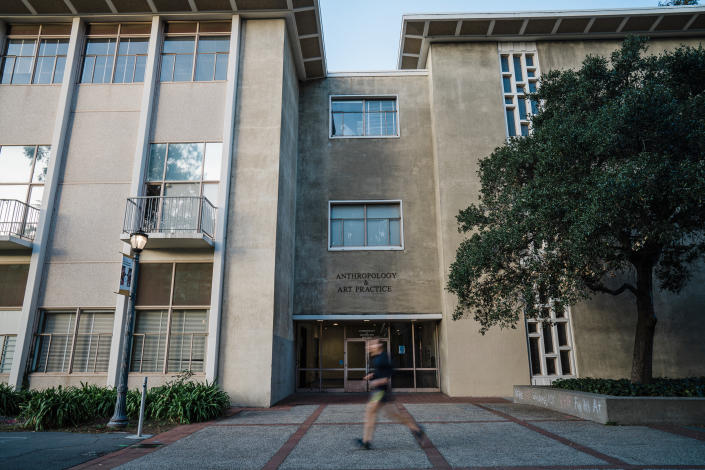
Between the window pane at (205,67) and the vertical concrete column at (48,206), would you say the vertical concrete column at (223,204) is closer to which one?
the window pane at (205,67)

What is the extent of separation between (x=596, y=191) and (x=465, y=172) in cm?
728

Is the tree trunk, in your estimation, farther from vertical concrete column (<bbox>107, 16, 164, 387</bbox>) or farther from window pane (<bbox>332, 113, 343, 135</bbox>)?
vertical concrete column (<bbox>107, 16, 164, 387</bbox>)

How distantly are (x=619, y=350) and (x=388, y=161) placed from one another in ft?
34.0

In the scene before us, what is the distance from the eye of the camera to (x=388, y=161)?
16.9 m

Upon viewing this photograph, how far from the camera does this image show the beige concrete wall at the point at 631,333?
1431 cm

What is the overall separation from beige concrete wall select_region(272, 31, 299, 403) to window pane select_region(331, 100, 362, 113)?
172 centimetres

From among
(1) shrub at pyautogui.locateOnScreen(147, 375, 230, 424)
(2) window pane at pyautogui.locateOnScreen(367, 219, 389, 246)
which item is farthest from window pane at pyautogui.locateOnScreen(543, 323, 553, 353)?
(1) shrub at pyautogui.locateOnScreen(147, 375, 230, 424)

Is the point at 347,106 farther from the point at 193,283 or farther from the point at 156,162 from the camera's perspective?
the point at 193,283

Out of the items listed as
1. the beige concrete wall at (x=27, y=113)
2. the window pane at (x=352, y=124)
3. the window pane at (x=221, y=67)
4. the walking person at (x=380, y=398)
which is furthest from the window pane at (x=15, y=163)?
the walking person at (x=380, y=398)

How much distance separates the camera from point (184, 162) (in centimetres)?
1389

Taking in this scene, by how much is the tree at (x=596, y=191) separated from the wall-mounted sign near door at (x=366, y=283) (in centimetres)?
404

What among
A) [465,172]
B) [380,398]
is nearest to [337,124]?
[465,172]

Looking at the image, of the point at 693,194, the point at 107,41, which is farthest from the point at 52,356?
→ the point at 693,194

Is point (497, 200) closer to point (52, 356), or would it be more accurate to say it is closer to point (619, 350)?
point (619, 350)
